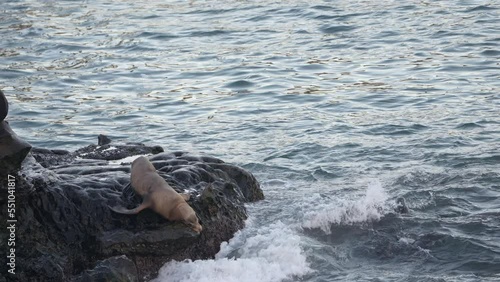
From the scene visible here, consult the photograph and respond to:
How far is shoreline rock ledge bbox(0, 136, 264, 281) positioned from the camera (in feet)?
25.3

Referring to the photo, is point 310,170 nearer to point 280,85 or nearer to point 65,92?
point 280,85

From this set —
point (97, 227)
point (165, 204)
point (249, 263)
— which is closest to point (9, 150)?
point (97, 227)

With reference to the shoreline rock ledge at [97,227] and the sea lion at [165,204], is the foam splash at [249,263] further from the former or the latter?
the sea lion at [165,204]

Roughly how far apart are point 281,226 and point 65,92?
7.68 metres

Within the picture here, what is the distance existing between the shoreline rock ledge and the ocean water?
0.80 feet

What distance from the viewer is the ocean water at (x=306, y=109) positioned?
8789mm

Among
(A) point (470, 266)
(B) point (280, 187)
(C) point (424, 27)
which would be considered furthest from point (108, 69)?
(A) point (470, 266)

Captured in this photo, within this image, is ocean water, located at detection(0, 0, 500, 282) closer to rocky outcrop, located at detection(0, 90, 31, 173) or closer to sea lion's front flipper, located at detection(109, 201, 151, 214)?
sea lion's front flipper, located at detection(109, 201, 151, 214)

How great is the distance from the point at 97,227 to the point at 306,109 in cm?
676

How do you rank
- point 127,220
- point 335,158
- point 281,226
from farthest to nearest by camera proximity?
point 335,158 → point 281,226 → point 127,220

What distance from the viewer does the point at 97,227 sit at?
26.4 ft

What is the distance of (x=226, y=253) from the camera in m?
8.56

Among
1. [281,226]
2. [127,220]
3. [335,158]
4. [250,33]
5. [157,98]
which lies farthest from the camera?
[250,33]

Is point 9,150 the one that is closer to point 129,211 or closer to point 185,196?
point 129,211
